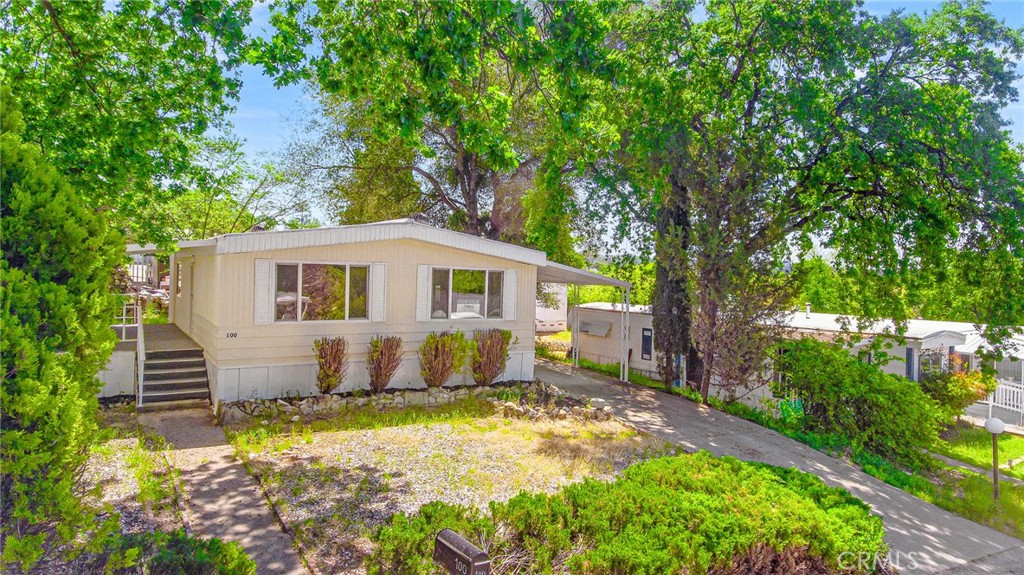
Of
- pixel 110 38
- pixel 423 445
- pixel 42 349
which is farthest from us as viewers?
A: pixel 423 445

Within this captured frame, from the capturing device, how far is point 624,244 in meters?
14.7

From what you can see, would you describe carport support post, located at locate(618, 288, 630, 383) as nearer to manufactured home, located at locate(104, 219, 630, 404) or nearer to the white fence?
manufactured home, located at locate(104, 219, 630, 404)

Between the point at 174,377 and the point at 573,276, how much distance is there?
7.71 meters

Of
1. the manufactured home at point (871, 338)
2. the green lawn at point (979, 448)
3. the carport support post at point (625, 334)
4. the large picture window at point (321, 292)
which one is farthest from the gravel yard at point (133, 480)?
the green lawn at point (979, 448)

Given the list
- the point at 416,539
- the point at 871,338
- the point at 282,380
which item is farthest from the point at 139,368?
the point at 871,338

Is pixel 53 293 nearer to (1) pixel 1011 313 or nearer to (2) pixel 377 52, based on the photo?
(2) pixel 377 52

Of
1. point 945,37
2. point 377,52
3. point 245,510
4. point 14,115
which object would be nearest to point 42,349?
point 14,115

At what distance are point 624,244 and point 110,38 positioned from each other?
37.2ft

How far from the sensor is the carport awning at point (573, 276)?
11.6 meters

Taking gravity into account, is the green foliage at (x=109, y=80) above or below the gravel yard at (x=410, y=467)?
above

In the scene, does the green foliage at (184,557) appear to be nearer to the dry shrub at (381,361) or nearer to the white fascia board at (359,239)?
the white fascia board at (359,239)

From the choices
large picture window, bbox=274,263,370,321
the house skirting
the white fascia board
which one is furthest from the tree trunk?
large picture window, bbox=274,263,370,321

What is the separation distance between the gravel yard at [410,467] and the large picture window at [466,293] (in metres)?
2.48

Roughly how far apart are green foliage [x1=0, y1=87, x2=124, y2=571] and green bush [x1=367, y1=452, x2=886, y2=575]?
178 cm
